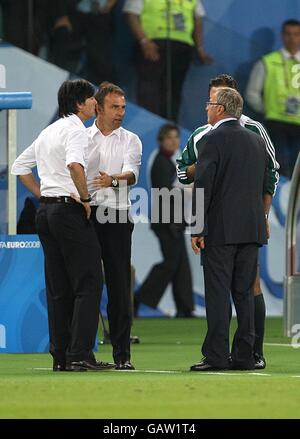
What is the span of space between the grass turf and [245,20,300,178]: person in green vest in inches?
298

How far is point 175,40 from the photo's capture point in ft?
63.4

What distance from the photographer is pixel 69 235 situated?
10266 mm

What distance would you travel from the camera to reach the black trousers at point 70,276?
10.3 meters

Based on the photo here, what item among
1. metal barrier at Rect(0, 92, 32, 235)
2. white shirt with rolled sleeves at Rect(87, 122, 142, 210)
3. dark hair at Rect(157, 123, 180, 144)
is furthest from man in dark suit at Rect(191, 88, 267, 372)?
dark hair at Rect(157, 123, 180, 144)

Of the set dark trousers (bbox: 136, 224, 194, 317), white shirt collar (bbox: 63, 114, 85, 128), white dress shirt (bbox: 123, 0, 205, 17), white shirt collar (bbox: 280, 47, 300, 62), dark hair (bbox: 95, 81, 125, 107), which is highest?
white dress shirt (bbox: 123, 0, 205, 17)

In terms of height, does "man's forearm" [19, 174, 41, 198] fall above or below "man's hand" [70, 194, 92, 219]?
above

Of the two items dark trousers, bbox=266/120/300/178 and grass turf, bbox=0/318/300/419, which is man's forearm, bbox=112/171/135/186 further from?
dark trousers, bbox=266/120/300/178

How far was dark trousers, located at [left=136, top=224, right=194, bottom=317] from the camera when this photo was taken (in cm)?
1928

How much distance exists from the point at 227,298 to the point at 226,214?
578 millimetres

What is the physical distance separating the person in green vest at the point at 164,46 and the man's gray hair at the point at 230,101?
8734mm

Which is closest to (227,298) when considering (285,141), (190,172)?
(190,172)

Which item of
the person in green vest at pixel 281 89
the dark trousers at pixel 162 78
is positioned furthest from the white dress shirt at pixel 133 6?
the person in green vest at pixel 281 89

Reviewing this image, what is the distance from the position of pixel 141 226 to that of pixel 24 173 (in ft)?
27.1
